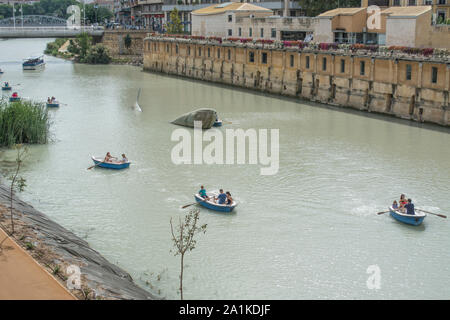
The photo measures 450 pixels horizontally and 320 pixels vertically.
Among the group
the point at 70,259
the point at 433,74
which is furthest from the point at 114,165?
the point at 433,74

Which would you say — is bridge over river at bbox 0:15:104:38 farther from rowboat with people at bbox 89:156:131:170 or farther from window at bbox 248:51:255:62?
rowboat with people at bbox 89:156:131:170

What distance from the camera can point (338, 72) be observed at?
64.2 metres

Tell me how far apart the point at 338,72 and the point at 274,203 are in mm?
34461

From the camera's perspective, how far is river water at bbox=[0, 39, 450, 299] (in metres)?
24.4

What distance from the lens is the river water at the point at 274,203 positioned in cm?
2436

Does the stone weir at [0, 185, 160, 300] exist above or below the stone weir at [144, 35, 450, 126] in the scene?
below

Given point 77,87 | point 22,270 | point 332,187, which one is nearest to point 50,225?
point 22,270

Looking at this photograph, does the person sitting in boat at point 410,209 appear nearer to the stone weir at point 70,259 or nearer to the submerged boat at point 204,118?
the stone weir at point 70,259

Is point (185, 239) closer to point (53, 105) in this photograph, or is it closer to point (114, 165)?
point (114, 165)

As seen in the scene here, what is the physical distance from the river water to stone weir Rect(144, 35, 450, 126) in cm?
240

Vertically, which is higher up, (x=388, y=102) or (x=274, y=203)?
(x=388, y=102)

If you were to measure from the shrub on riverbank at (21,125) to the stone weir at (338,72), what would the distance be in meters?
30.5

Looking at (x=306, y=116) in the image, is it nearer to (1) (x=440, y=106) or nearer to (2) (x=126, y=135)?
(1) (x=440, y=106)

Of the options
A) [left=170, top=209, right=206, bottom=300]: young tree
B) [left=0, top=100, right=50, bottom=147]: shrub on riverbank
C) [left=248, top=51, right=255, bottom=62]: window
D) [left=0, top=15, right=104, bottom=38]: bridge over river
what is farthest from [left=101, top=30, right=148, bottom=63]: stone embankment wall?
[left=170, top=209, right=206, bottom=300]: young tree
